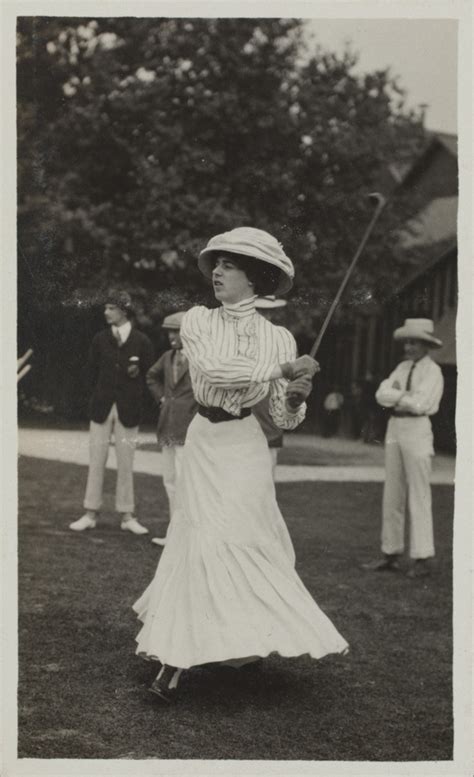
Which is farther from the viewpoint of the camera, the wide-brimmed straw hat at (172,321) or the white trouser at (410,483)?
the white trouser at (410,483)

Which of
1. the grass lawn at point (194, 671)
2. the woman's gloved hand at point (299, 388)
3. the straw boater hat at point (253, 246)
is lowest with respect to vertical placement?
the grass lawn at point (194, 671)

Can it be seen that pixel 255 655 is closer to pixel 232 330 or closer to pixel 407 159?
pixel 232 330

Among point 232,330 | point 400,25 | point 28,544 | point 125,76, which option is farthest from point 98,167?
point 232,330

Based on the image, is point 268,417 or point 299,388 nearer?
point 299,388

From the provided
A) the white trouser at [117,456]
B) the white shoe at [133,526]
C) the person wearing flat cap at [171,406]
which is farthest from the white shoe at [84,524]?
the person wearing flat cap at [171,406]

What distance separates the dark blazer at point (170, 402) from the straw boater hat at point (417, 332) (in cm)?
150

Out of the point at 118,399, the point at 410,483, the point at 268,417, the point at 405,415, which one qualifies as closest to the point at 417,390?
the point at 405,415

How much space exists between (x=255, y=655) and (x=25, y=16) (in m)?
3.04

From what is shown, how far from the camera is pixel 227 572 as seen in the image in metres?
4.09

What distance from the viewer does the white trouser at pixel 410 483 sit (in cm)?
694

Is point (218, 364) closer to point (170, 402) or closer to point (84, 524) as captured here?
point (170, 402)

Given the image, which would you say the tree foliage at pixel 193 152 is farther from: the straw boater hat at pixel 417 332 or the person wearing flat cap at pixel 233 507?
the person wearing flat cap at pixel 233 507

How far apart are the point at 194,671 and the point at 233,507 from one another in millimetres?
865

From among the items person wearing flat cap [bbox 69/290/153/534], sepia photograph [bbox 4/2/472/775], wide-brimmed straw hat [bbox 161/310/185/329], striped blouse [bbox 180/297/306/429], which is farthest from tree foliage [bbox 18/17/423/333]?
striped blouse [bbox 180/297/306/429]
